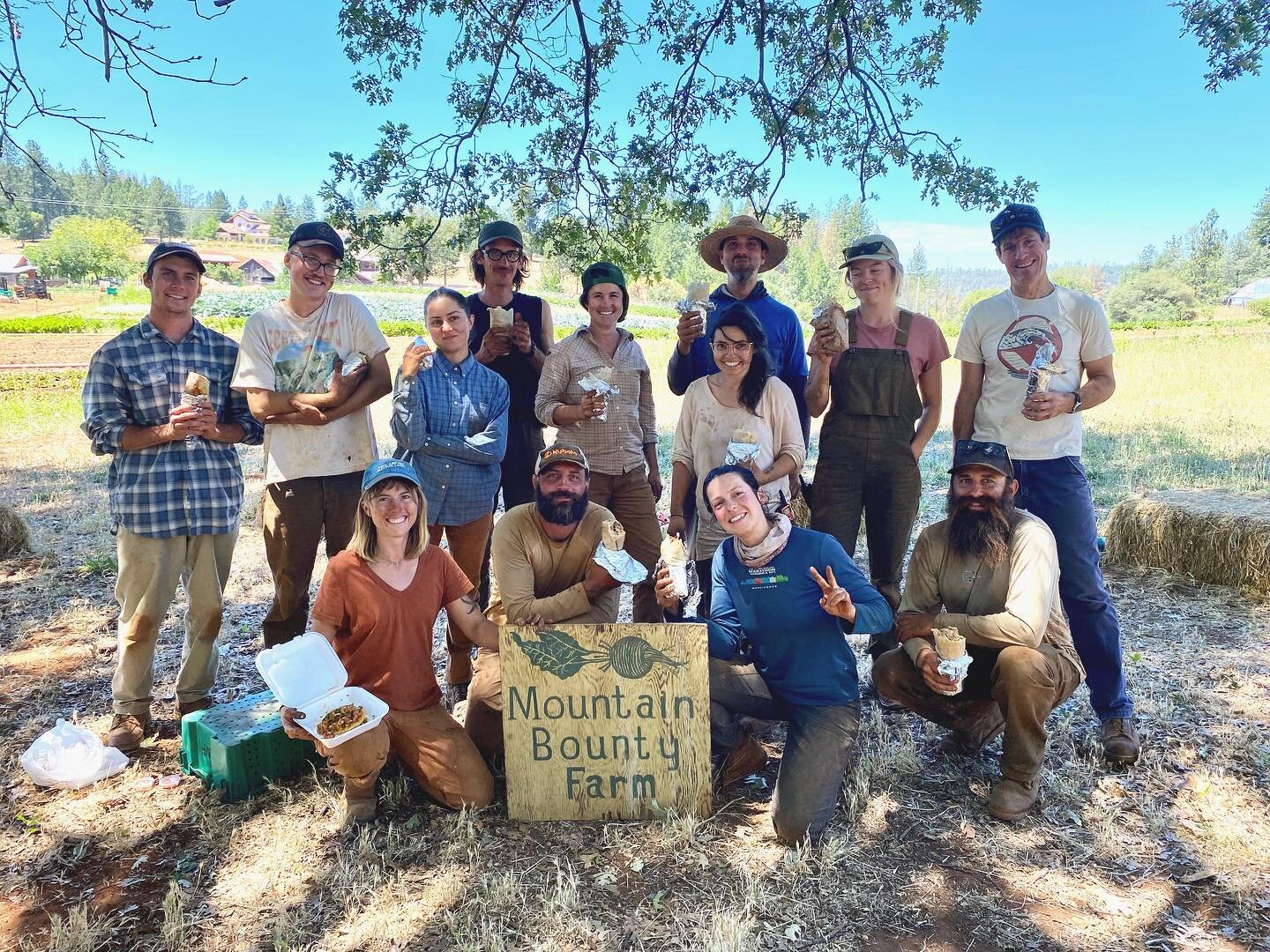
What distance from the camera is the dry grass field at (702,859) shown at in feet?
9.47

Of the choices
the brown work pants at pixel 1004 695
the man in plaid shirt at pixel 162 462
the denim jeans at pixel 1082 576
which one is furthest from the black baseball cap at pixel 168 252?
the denim jeans at pixel 1082 576

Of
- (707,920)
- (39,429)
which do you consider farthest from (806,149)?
(39,429)

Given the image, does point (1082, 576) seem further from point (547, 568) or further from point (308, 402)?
point (308, 402)

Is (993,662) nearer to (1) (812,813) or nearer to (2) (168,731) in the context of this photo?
(1) (812,813)

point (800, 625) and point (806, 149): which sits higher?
point (806, 149)

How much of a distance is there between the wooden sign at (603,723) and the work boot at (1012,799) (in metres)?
1.32

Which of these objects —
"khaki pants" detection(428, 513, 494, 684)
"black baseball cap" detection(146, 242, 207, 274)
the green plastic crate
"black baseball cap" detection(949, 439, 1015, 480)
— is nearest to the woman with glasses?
"black baseball cap" detection(949, 439, 1015, 480)

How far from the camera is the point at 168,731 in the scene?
4.35 m

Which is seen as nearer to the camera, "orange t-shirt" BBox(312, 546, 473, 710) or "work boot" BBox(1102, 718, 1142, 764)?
"orange t-shirt" BBox(312, 546, 473, 710)

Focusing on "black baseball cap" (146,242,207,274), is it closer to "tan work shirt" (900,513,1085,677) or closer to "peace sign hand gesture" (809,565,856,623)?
"peace sign hand gesture" (809,565,856,623)

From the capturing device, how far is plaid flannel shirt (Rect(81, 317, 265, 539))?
159 inches

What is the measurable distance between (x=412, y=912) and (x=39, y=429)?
1566 cm

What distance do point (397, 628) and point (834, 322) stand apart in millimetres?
2745

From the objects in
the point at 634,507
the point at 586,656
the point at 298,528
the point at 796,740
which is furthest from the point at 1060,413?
the point at 298,528
